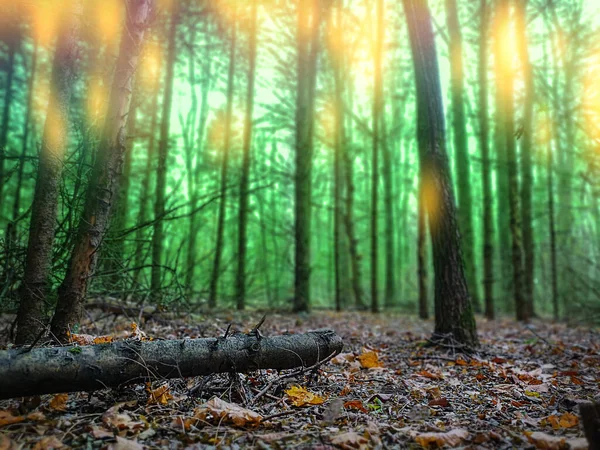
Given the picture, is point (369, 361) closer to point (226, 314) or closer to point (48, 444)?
point (48, 444)

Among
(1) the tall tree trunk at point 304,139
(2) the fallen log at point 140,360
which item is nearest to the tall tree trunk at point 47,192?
(2) the fallen log at point 140,360

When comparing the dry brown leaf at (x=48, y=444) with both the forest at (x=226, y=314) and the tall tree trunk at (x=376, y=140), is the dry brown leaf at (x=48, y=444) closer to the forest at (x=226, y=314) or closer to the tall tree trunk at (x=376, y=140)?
the forest at (x=226, y=314)

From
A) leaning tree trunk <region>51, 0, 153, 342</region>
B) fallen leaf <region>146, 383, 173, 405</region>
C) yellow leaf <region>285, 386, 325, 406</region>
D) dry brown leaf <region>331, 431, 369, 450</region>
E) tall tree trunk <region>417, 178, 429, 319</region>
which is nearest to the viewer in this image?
dry brown leaf <region>331, 431, 369, 450</region>

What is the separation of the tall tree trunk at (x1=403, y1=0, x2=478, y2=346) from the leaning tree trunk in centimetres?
389

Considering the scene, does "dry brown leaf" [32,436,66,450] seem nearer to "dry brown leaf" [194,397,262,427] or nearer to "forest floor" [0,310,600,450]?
"forest floor" [0,310,600,450]

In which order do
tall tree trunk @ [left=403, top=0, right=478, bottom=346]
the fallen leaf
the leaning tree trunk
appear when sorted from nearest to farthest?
the fallen leaf
the leaning tree trunk
tall tree trunk @ [left=403, top=0, right=478, bottom=346]

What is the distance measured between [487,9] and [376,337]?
1048 centimetres

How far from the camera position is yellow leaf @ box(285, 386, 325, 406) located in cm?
295

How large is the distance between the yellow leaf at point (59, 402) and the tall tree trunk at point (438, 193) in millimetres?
4495

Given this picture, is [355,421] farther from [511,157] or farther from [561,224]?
[561,224]

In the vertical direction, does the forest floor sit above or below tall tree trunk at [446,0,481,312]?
below

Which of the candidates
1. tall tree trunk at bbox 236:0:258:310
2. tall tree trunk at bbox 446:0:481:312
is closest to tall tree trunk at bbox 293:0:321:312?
tall tree trunk at bbox 236:0:258:310

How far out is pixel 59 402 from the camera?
262 cm

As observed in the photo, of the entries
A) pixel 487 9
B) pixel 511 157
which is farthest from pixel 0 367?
pixel 487 9
